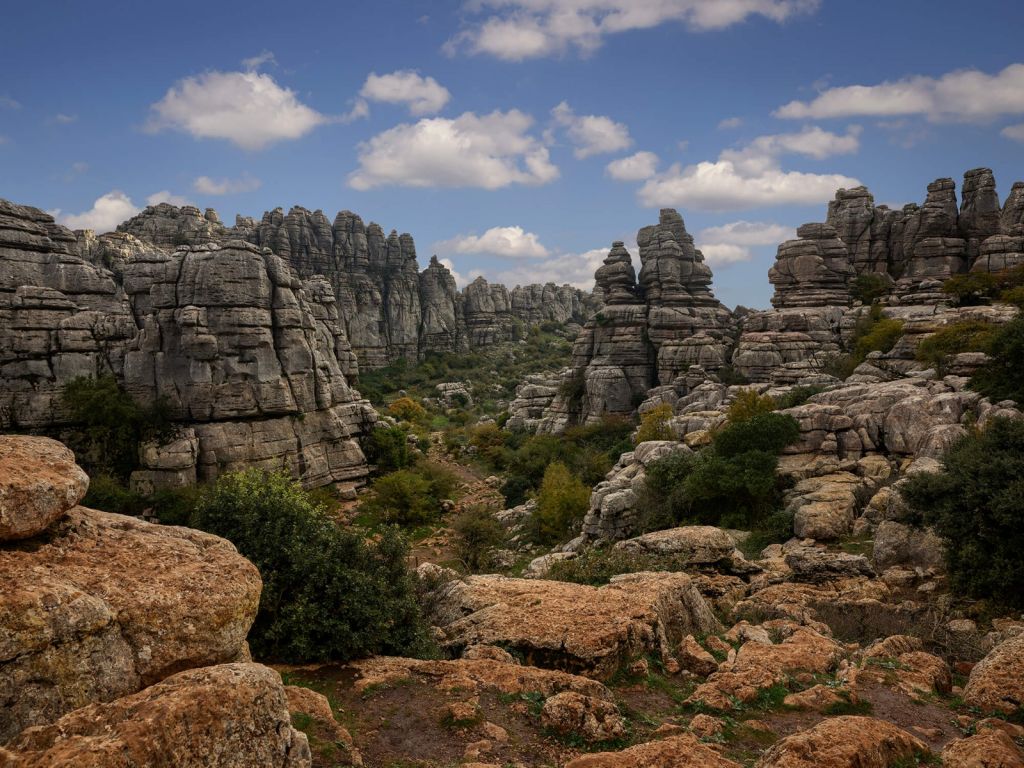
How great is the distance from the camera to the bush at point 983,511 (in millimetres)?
11555

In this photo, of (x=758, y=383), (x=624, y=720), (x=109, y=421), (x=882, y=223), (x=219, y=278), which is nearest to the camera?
(x=624, y=720)

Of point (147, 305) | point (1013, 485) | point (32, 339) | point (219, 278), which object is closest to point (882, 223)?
point (1013, 485)

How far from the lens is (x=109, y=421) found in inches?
1069

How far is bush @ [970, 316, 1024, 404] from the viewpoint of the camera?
20.5m

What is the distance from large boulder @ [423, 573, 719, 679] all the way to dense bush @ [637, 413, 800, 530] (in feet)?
34.0

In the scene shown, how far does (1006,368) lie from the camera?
21.4 metres

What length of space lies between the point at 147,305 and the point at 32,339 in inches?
193

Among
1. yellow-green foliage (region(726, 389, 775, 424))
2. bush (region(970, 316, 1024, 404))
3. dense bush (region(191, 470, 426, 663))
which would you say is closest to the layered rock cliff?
yellow-green foliage (region(726, 389, 775, 424))

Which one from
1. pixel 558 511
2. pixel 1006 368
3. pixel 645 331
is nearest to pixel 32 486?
pixel 558 511

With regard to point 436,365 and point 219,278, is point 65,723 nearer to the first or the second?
point 219,278

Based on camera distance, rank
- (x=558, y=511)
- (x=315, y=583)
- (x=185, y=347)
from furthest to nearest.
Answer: (x=185, y=347), (x=558, y=511), (x=315, y=583)

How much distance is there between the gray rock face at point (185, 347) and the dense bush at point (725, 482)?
1730cm

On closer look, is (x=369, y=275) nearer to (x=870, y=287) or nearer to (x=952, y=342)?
(x=870, y=287)

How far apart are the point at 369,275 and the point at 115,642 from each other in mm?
77633
